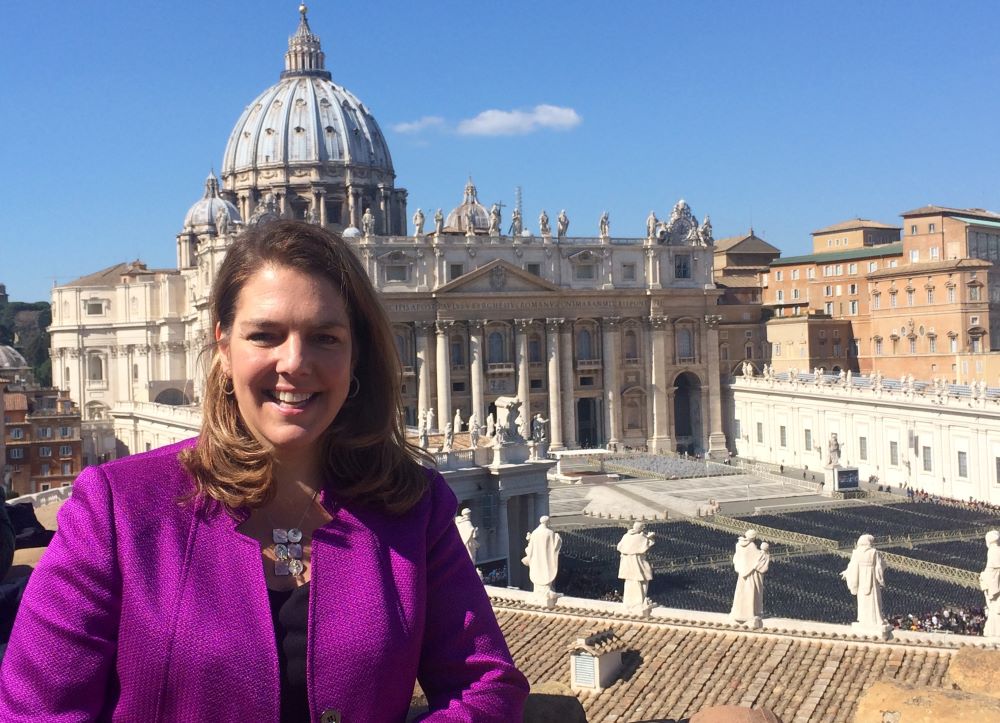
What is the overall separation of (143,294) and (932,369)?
46.3 meters

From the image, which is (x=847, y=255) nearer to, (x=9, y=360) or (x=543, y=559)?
(x=9, y=360)

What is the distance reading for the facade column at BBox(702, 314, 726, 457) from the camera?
62.1 meters

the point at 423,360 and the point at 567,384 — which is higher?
the point at 423,360

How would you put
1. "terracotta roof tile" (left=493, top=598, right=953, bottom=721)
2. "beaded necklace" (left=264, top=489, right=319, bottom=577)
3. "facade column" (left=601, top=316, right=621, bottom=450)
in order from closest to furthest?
"beaded necklace" (left=264, top=489, right=319, bottom=577) → "terracotta roof tile" (left=493, top=598, right=953, bottom=721) → "facade column" (left=601, top=316, right=621, bottom=450)

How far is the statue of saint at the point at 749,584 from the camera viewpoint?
1580cm

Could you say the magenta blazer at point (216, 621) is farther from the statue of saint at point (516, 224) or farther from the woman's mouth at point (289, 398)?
the statue of saint at point (516, 224)

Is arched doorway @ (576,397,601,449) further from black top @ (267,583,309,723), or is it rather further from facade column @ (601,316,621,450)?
black top @ (267,583,309,723)

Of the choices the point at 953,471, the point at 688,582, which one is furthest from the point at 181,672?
the point at 953,471

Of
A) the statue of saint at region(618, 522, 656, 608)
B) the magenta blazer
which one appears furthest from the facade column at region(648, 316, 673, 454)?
the magenta blazer

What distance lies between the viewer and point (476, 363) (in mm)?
59156

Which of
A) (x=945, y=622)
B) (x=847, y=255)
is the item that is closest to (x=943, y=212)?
(x=847, y=255)

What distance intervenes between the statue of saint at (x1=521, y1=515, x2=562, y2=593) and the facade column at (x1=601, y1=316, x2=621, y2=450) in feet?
142

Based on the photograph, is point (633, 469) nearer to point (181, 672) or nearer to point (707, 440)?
point (707, 440)

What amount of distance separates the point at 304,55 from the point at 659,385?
43134 millimetres
